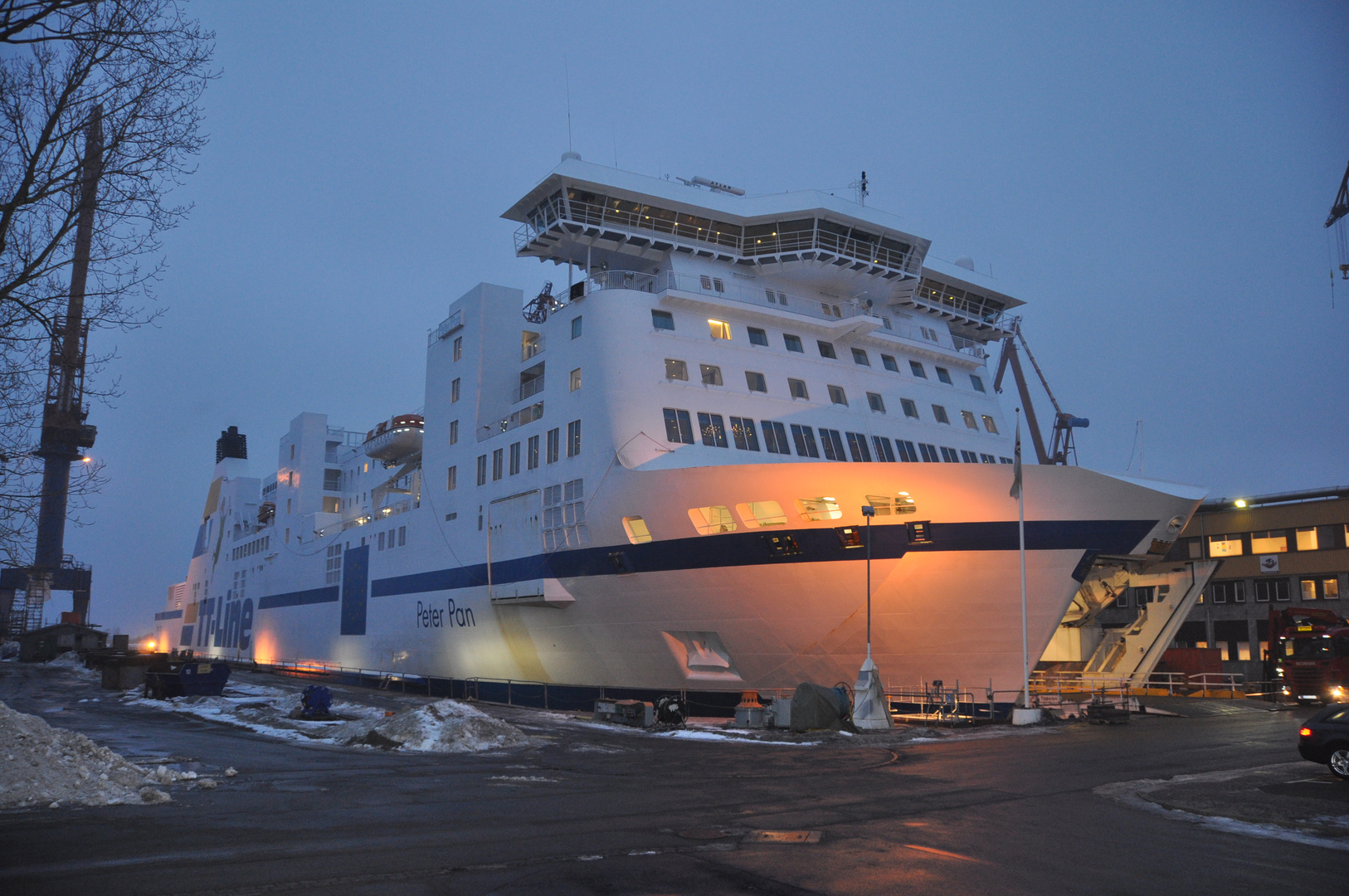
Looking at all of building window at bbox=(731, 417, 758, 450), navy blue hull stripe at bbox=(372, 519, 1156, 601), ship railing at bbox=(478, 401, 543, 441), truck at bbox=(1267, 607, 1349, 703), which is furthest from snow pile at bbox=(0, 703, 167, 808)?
truck at bbox=(1267, 607, 1349, 703)

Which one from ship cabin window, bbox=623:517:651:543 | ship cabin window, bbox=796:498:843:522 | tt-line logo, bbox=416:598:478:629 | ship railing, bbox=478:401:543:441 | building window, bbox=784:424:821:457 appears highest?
ship railing, bbox=478:401:543:441

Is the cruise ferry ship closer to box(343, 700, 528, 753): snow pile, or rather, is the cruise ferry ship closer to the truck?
box(343, 700, 528, 753): snow pile

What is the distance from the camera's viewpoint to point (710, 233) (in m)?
28.0

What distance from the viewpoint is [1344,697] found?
94.2ft

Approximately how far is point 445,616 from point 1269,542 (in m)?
44.6

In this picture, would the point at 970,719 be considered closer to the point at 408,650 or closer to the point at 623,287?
the point at 623,287

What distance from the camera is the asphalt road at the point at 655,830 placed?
7070 millimetres

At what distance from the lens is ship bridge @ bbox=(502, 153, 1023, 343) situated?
27.1m

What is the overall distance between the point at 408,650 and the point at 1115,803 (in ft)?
97.2

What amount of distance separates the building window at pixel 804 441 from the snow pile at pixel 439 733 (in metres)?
11.1

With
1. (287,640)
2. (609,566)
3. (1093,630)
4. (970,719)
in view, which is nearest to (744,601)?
(609,566)

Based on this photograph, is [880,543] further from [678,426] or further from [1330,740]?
[1330,740]

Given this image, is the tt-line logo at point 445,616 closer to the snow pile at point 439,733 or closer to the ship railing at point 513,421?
the ship railing at point 513,421

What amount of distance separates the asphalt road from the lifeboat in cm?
2558
